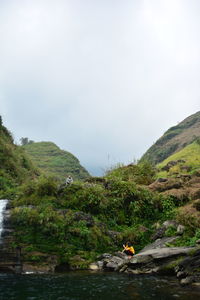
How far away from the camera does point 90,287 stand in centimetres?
1562

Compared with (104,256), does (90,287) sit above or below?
below

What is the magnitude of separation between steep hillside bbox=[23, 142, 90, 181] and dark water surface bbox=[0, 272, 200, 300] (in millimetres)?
78088

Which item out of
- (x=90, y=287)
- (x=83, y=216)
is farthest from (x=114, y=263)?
(x=90, y=287)

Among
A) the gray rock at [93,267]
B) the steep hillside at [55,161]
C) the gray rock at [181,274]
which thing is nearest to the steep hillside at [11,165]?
the gray rock at [93,267]

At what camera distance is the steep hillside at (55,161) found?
102m

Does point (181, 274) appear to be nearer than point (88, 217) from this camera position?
Yes

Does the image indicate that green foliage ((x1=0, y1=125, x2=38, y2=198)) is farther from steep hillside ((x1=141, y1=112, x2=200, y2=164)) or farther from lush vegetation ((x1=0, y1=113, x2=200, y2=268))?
steep hillside ((x1=141, y1=112, x2=200, y2=164))

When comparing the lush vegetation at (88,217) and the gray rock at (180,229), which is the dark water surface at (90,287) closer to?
the lush vegetation at (88,217)

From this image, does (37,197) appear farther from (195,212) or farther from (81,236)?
(195,212)

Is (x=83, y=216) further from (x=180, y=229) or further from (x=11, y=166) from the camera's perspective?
(x=11, y=166)

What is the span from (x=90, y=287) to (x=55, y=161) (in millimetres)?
94607

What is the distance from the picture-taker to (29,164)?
5944 cm

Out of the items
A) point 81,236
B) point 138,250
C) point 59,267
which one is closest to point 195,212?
A: point 138,250

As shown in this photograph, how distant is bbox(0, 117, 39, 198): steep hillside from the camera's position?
43475 millimetres
